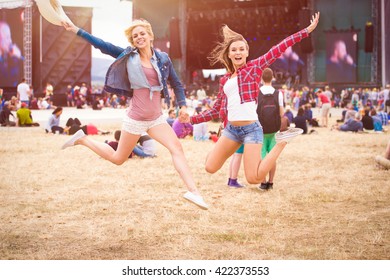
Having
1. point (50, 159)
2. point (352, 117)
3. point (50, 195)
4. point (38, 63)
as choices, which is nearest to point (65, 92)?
point (38, 63)

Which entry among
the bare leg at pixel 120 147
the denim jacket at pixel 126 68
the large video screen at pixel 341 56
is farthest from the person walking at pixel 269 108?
the large video screen at pixel 341 56

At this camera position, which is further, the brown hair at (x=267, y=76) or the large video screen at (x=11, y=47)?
the large video screen at (x=11, y=47)

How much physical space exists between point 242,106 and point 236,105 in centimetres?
6

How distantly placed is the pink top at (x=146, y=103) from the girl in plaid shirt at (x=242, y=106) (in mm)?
501

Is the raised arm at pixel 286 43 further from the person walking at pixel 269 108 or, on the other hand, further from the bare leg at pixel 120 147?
the person walking at pixel 269 108

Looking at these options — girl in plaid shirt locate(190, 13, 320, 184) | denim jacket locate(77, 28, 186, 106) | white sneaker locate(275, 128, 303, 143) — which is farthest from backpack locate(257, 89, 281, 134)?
denim jacket locate(77, 28, 186, 106)

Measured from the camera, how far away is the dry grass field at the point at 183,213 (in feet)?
16.4

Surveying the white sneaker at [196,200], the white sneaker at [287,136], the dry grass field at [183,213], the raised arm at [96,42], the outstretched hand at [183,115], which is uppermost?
the raised arm at [96,42]

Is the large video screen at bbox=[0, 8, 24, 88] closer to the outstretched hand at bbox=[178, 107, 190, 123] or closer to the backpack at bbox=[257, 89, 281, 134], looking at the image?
the backpack at bbox=[257, 89, 281, 134]

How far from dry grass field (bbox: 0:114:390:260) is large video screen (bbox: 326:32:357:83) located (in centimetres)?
2294

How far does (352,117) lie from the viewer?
1953 centimetres

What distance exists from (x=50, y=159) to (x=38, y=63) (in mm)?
26300

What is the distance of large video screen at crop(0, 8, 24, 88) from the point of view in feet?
106

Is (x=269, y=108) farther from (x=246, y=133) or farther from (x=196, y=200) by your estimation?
(x=196, y=200)
